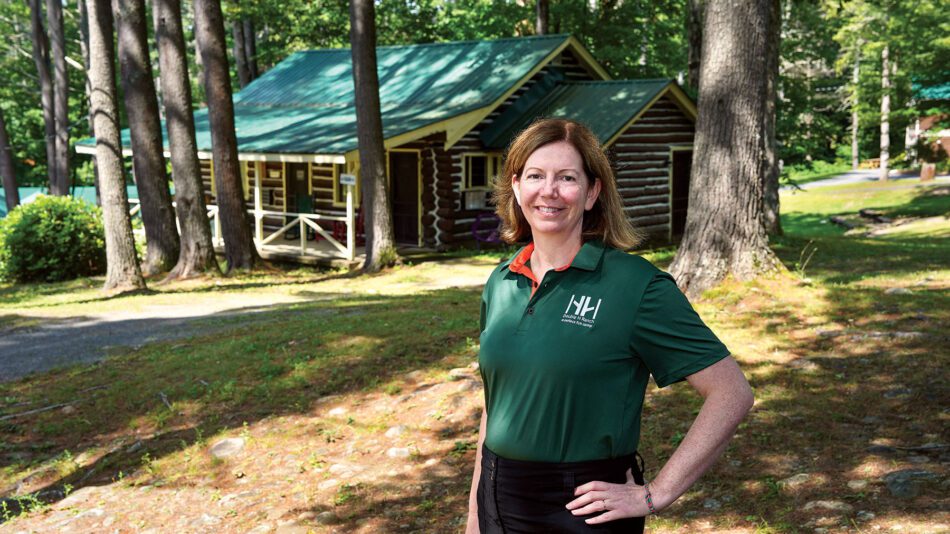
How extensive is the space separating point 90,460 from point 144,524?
1.76 m

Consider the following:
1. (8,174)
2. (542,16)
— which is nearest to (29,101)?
(8,174)

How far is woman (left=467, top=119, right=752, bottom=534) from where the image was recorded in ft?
8.41

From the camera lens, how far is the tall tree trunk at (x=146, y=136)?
61.8 feet

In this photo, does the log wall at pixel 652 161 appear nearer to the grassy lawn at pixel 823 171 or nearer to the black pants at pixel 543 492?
the black pants at pixel 543 492

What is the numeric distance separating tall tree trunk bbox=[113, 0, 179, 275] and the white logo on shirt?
17614 mm

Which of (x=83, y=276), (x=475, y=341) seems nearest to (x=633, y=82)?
(x=83, y=276)

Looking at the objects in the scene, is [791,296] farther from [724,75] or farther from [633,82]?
[633,82]

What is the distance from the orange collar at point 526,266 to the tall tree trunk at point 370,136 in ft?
53.4

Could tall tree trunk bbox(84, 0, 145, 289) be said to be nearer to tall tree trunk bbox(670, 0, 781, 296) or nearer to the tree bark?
tall tree trunk bbox(670, 0, 781, 296)

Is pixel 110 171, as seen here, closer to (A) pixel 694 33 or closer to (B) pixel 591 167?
(A) pixel 694 33

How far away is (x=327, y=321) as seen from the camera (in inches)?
456

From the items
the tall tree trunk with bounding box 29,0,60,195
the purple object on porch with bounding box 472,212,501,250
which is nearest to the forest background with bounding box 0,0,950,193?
the tall tree trunk with bounding box 29,0,60,195

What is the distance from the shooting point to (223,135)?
19562mm

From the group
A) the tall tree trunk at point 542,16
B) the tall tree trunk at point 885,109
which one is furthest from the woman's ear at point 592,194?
the tall tree trunk at point 885,109
